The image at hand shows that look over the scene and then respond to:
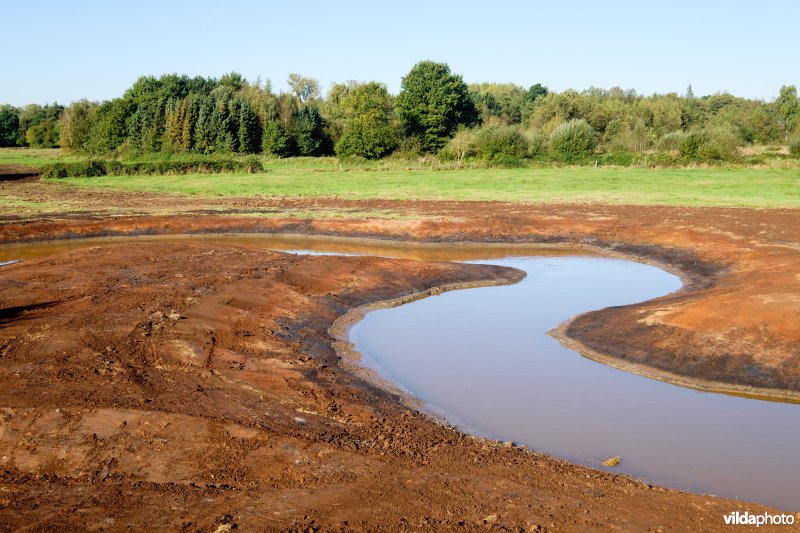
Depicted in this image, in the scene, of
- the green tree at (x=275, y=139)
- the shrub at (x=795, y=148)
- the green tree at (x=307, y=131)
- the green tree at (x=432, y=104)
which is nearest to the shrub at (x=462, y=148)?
the green tree at (x=432, y=104)

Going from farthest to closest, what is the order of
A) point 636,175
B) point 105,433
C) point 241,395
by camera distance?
1. point 636,175
2. point 241,395
3. point 105,433

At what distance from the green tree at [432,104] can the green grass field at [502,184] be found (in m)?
11.3

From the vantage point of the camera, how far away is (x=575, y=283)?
20375 mm

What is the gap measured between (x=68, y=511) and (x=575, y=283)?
51.3 feet

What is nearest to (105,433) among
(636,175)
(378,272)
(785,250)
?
(378,272)

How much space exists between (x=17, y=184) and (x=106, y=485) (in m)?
50.6

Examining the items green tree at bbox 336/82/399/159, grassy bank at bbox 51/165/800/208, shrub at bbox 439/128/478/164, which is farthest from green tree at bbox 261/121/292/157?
shrub at bbox 439/128/478/164

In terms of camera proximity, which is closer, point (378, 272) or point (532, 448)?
point (532, 448)

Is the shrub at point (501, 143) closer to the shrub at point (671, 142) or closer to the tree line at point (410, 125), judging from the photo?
the tree line at point (410, 125)

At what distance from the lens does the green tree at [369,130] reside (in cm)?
6731

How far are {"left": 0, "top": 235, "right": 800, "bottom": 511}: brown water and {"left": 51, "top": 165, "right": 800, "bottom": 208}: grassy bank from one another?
18.6 m

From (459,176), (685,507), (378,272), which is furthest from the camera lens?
(459,176)

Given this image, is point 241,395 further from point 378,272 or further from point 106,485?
point 378,272

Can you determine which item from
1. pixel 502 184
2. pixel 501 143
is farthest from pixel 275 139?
pixel 502 184
